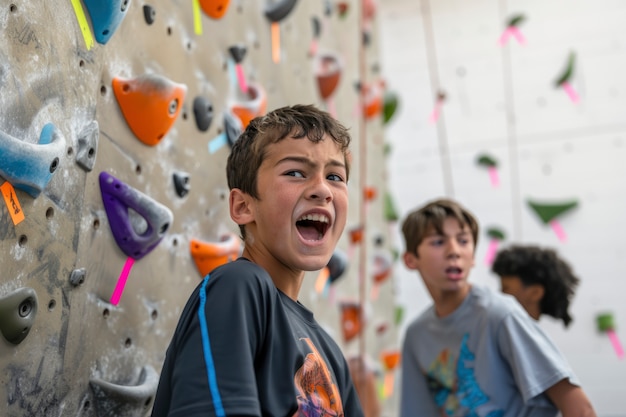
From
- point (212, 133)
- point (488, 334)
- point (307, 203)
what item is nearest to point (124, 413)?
point (307, 203)

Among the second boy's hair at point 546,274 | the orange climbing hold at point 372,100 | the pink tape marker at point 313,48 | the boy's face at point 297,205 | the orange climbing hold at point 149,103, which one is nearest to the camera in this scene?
the boy's face at point 297,205

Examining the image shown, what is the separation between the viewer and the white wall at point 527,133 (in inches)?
132

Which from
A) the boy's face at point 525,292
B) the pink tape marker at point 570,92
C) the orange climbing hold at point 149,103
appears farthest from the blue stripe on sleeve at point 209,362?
the pink tape marker at point 570,92

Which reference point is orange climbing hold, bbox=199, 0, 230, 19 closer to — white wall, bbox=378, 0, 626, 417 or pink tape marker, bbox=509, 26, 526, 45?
white wall, bbox=378, 0, 626, 417

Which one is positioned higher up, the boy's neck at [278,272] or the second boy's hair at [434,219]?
the second boy's hair at [434,219]

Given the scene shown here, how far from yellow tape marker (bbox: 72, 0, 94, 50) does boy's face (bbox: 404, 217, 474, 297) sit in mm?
868

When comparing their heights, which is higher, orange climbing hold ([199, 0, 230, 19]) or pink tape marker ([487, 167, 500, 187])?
orange climbing hold ([199, 0, 230, 19])

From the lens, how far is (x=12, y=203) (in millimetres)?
868

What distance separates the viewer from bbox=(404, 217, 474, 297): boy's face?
5.12ft

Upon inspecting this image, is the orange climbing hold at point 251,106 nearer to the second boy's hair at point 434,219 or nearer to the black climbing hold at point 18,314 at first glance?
the second boy's hair at point 434,219

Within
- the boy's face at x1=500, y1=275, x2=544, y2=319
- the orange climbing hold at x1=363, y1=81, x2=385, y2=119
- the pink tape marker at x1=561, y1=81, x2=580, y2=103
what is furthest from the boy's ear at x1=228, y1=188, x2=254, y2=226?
the pink tape marker at x1=561, y1=81, x2=580, y2=103

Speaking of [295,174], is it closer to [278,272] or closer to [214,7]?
[278,272]

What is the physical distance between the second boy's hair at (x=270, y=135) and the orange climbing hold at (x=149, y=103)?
0.83 ft

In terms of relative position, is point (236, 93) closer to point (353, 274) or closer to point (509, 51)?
point (353, 274)
